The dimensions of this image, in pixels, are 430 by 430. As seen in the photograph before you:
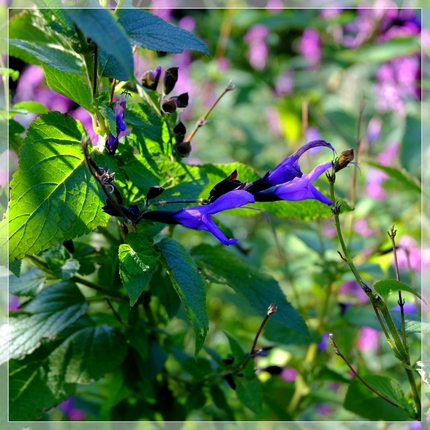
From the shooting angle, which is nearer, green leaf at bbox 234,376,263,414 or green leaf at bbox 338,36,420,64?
green leaf at bbox 234,376,263,414

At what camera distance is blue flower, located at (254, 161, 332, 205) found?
51cm

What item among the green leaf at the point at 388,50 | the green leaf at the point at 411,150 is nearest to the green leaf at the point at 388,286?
the green leaf at the point at 411,150

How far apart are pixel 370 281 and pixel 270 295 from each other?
2.00ft

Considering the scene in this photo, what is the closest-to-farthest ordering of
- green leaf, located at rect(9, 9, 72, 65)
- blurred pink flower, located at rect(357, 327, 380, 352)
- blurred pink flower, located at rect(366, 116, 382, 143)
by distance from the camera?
green leaf, located at rect(9, 9, 72, 65), blurred pink flower, located at rect(357, 327, 380, 352), blurred pink flower, located at rect(366, 116, 382, 143)

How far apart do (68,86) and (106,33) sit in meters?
0.16

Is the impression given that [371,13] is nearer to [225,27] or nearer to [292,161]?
[225,27]

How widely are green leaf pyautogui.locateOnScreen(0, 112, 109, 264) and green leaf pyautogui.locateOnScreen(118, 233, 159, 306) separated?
0.04m

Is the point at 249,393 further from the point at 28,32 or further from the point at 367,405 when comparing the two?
the point at 28,32

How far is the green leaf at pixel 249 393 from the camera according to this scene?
0.64 metres

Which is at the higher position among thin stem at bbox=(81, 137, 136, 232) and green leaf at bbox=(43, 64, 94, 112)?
green leaf at bbox=(43, 64, 94, 112)

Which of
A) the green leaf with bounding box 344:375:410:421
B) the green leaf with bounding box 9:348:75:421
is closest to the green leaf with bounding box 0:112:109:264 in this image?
the green leaf with bounding box 9:348:75:421

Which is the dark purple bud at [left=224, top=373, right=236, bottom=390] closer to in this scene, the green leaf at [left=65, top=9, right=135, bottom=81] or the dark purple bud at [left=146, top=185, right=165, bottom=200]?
the dark purple bud at [left=146, top=185, right=165, bottom=200]

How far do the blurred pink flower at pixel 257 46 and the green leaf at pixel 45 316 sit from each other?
5.47 feet

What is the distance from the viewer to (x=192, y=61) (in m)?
2.21
